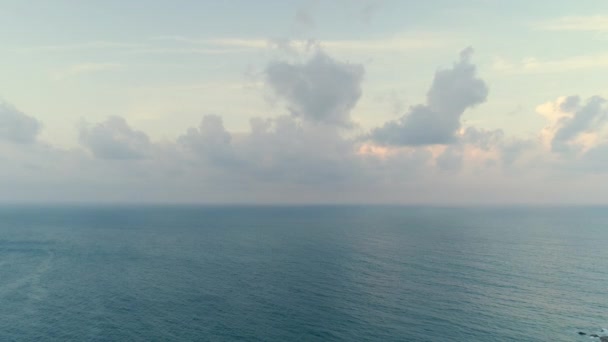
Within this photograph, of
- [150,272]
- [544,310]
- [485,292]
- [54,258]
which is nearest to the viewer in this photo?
[544,310]

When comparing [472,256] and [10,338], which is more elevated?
[472,256]

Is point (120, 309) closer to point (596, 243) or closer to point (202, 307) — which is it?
point (202, 307)

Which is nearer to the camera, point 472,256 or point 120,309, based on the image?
point 120,309

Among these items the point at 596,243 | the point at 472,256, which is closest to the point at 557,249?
the point at 596,243

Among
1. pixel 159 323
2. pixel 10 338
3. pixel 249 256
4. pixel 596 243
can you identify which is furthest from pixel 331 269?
pixel 596 243

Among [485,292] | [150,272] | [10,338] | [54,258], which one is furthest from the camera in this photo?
[54,258]

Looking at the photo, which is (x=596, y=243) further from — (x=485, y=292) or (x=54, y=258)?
(x=54, y=258)

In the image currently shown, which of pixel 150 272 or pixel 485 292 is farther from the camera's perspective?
pixel 150 272

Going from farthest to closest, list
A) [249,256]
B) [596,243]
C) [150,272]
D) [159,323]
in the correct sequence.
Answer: [596,243] → [249,256] → [150,272] → [159,323]

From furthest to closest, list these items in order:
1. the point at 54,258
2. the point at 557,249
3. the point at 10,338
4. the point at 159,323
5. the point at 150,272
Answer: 1. the point at 557,249
2. the point at 54,258
3. the point at 150,272
4. the point at 159,323
5. the point at 10,338
